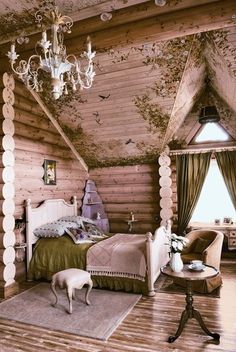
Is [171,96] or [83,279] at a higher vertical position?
[171,96]

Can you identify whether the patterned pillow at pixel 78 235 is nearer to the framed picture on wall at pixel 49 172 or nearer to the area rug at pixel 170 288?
the framed picture on wall at pixel 49 172

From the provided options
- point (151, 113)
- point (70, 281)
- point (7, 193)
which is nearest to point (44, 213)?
point (7, 193)

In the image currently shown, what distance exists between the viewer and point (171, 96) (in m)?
4.97

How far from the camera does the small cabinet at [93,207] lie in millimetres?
7002

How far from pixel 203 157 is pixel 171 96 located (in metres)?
1.90

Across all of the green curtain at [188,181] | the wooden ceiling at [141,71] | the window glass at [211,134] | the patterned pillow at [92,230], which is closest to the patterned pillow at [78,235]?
the patterned pillow at [92,230]

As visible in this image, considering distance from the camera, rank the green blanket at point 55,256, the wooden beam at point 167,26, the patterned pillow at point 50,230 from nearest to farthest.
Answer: the wooden beam at point 167,26 < the green blanket at point 55,256 < the patterned pillow at point 50,230

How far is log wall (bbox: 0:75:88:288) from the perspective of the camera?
445 cm

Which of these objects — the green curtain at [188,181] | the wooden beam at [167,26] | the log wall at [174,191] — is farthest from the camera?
the log wall at [174,191]

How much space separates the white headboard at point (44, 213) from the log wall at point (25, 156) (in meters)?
0.14

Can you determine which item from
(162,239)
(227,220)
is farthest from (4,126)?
(227,220)

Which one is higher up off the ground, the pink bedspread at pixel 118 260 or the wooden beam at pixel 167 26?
the wooden beam at pixel 167 26

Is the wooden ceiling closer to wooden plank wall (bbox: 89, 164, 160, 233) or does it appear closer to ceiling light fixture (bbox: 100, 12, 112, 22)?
ceiling light fixture (bbox: 100, 12, 112, 22)

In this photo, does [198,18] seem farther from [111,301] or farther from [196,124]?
[111,301]
